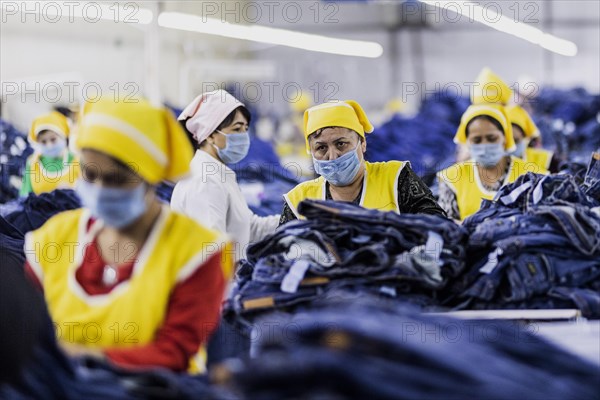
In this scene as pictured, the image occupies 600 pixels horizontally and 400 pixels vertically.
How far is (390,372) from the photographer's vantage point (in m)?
1.79

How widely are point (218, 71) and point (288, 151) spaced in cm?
165

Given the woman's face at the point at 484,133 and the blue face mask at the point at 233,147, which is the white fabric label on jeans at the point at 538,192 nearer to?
the blue face mask at the point at 233,147

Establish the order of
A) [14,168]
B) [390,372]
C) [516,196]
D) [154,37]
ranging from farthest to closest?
[154,37], [14,168], [516,196], [390,372]

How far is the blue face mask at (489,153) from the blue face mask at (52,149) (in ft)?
9.98

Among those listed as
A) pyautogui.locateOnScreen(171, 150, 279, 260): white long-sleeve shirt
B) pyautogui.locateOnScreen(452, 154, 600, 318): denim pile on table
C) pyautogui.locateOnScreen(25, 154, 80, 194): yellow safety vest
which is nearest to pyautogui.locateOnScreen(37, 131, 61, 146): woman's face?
pyautogui.locateOnScreen(25, 154, 80, 194): yellow safety vest

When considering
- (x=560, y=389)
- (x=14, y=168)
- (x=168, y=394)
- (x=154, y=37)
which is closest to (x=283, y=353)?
(x=168, y=394)

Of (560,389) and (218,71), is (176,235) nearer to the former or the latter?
(560,389)

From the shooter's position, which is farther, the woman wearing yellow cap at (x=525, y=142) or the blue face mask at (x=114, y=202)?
the woman wearing yellow cap at (x=525, y=142)

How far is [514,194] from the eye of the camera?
335 centimetres

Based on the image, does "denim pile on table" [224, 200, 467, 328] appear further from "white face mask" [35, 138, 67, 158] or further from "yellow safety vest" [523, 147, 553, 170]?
"white face mask" [35, 138, 67, 158]

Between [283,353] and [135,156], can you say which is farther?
[135,156]

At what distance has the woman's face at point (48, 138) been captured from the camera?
6.49 meters

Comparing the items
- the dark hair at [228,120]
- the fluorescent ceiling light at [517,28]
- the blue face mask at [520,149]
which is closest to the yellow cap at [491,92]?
the blue face mask at [520,149]

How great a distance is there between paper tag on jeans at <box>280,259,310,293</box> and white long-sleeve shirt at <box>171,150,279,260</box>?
76cm
